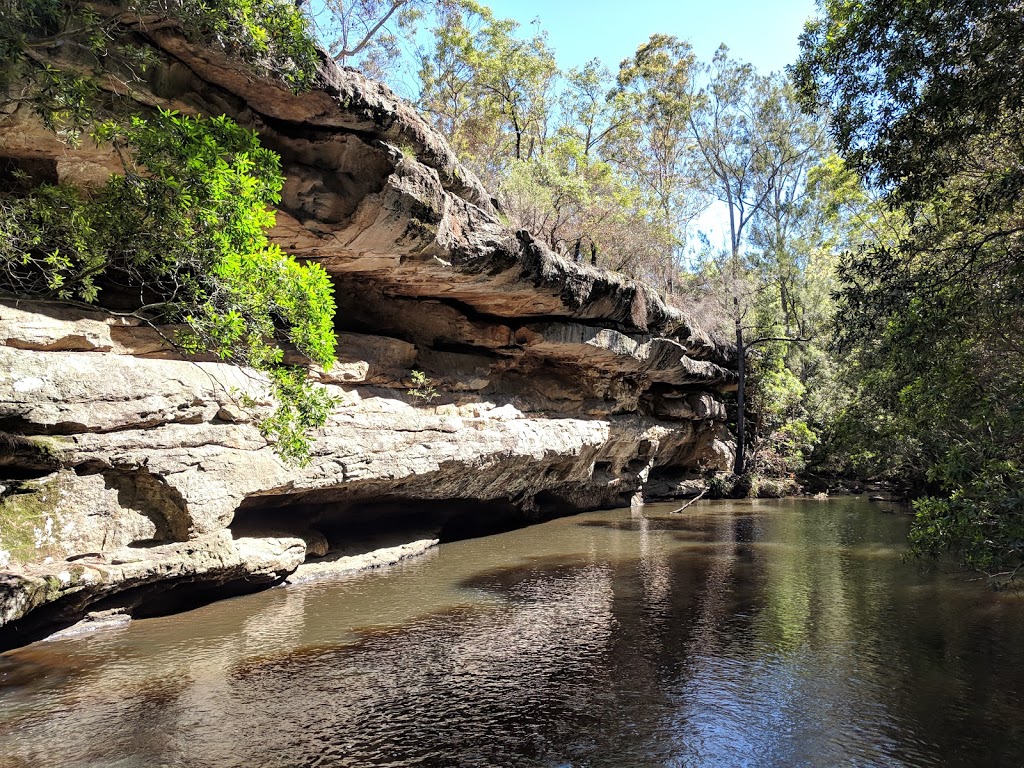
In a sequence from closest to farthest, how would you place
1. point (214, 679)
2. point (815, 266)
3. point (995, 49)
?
point (995, 49)
point (214, 679)
point (815, 266)

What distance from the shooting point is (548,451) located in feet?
55.9

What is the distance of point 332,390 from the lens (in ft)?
41.7

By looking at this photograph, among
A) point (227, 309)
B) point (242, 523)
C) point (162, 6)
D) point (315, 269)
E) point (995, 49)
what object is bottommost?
point (242, 523)

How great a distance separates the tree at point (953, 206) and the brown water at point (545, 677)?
1869 mm

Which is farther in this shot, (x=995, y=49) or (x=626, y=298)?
(x=626, y=298)

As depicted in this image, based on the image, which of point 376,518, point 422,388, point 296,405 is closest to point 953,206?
point 296,405

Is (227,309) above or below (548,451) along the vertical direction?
above

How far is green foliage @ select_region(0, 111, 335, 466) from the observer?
21.0 feet

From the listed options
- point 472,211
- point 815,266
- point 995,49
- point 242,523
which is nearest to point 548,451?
point 472,211

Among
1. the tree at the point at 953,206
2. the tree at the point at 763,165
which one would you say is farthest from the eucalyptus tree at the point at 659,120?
the tree at the point at 953,206

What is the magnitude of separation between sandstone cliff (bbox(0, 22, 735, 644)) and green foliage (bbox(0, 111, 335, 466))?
208 centimetres

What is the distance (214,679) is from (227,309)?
171 inches

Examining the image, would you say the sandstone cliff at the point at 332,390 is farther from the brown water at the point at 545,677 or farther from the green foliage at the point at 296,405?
the green foliage at the point at 296,405

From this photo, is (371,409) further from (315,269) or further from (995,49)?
(995,49)
